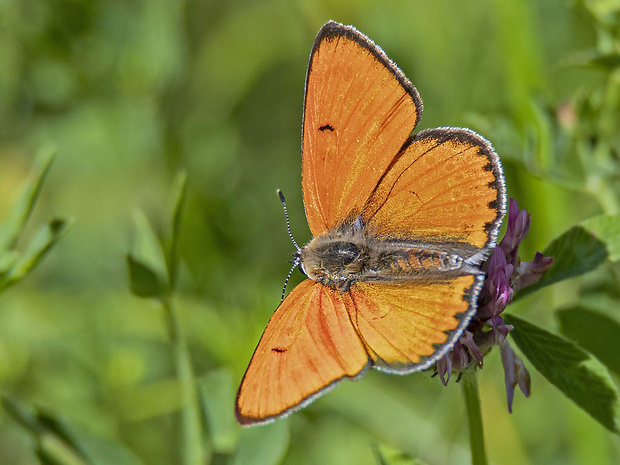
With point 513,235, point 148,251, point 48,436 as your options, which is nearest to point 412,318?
point 513,235

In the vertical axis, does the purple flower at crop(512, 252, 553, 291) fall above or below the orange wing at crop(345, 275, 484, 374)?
above

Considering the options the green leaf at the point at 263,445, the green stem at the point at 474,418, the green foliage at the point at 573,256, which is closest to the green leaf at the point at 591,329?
the green foliage at the point at 573,256

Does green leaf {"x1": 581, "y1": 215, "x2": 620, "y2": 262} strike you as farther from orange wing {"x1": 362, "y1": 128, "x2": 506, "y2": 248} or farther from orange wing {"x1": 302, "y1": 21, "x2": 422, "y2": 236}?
orange wing {"x1": 302, "y1": 21, "x2": 422, "y2": 236}

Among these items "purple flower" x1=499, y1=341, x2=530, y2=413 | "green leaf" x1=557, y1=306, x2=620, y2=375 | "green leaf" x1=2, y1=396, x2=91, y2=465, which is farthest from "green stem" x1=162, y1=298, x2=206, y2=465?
"green leaf" x1=557, y1=306, x2=620, y2=375

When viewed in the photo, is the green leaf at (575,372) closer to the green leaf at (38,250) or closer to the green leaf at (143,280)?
the green leaf at (143,280)

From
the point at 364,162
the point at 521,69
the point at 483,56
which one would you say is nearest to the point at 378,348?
the point at 364,162

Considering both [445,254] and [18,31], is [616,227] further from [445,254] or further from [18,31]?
[18,31]
